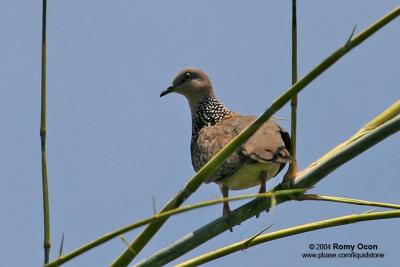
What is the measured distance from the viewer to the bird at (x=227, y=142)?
15.5 feet

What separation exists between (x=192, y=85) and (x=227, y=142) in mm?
2609

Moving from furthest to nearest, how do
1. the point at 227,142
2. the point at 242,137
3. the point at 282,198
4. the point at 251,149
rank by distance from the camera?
the point at 227,142
the point at 251,149
the point at 282,198
the point at 242,137

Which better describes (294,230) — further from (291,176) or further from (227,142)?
(227,142)

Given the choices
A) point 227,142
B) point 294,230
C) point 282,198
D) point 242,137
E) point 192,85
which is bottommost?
point 294,230

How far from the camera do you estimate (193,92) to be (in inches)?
313

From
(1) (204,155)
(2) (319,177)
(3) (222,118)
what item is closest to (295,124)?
(2) (319,177)

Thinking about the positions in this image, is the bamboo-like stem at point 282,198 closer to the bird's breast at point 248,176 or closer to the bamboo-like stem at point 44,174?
the bamboo-like stem at point 44,174

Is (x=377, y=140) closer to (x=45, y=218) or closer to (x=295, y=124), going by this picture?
(x=295, y=124)

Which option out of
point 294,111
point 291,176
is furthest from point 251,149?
point 294,111

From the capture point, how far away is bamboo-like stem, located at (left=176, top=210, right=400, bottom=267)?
247cm

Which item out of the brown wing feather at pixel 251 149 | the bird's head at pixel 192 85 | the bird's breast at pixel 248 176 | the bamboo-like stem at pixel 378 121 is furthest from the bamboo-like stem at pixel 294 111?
the bird's head at pixel 192 85

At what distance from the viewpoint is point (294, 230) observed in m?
2.55

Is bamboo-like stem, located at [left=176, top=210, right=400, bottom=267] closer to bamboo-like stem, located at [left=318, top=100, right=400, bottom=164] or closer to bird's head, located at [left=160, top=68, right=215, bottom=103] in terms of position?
bamboo-like stem, located at [left=318, top=100, right=400, bottom=164]

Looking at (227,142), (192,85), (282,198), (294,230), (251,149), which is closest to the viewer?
(294,230)
